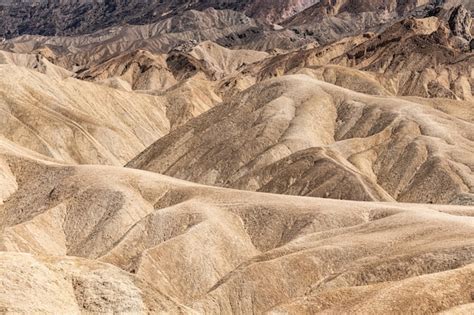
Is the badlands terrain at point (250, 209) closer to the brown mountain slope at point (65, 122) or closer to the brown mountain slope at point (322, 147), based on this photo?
the brown mountain slope at point (322, 147)

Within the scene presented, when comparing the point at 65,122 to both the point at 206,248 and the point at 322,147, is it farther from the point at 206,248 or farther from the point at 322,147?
the point at 206,248

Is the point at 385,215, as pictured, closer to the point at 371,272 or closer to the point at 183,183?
the point at 371,272

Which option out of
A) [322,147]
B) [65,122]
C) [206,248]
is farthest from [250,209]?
[65,122]

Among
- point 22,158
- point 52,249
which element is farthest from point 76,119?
point 52,249

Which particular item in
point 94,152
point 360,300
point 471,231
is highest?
point 360,300

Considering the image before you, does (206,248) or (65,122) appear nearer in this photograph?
(206,248)

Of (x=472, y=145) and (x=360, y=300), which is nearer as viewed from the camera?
(x=360, y=300)

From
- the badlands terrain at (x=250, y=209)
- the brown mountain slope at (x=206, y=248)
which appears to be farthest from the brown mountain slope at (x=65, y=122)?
the brown mountain slope at (x=206, y=248)

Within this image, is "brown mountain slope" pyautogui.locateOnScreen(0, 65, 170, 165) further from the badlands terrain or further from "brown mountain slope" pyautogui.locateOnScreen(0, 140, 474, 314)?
"brown mountain slope" pyautogui.locateOnScreen(0, 140, 474, 314)
